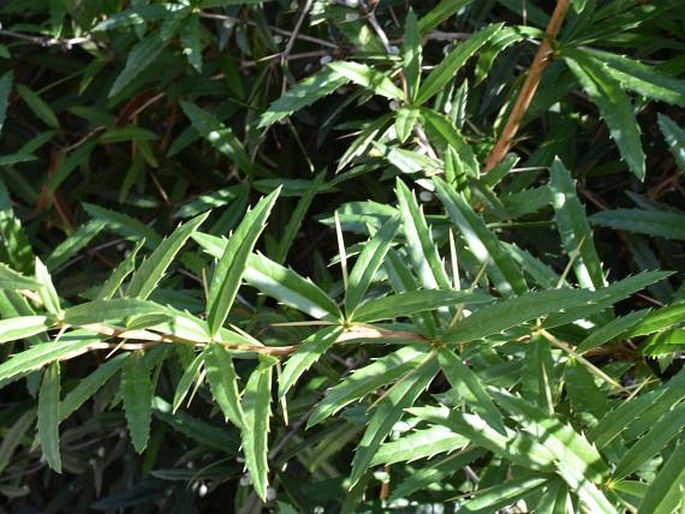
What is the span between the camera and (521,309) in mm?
796

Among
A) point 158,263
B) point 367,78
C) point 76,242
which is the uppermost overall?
point 367,78

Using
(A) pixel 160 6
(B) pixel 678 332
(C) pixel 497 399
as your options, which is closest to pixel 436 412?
(C) pixel 497 399

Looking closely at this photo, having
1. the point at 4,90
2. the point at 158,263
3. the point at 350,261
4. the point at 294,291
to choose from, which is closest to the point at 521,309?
the point at 294,291

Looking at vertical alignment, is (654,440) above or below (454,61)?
below

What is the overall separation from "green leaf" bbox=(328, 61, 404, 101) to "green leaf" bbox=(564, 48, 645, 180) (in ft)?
0.59

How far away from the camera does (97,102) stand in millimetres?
1490

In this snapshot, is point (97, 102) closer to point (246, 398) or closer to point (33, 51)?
point (33, 51)

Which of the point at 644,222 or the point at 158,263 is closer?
the point at 158,263

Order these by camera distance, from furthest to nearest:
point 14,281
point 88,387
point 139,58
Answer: point 139,58, point 88,387, point 14,281

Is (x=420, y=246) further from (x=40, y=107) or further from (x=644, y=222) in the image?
(x=40, y=107)

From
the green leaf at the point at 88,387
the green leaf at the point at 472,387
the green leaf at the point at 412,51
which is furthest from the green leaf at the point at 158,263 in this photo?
the green leaf at the point at 412,51

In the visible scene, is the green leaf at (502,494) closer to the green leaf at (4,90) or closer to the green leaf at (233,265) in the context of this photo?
the green leaf at (233,265)

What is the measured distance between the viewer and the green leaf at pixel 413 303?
79 centimetres

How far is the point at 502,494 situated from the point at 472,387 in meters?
0.10
